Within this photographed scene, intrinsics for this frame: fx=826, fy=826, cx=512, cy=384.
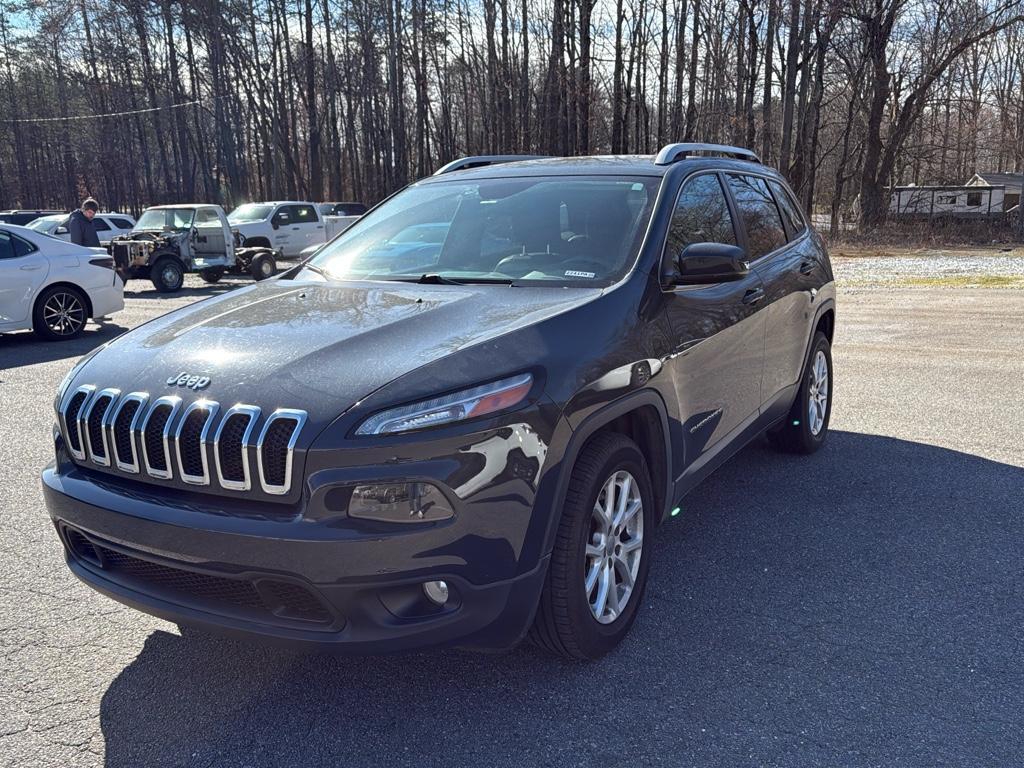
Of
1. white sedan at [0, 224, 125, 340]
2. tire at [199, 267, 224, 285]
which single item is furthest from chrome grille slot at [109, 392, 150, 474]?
tire at [199, 267, 224, 285]

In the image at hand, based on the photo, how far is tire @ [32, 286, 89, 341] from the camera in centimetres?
1060

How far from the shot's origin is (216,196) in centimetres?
5075

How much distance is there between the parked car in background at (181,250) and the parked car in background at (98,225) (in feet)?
12.6

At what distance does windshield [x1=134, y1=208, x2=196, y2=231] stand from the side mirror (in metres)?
16.3

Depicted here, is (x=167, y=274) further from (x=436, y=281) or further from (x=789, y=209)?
(x=436, y=281)

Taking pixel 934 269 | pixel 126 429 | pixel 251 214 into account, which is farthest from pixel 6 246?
pixel 934 269

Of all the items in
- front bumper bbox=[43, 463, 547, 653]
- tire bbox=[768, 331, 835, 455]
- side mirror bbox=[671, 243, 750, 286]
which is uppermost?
side mirror bbox=[671, 243, 750, 286]

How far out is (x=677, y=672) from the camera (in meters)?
2.91

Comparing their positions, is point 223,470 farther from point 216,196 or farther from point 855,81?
point 216,196

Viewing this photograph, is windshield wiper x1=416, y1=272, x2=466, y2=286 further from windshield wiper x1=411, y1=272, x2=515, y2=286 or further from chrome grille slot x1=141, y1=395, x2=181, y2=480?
chrome grille slot x1=141, y1=395, x2=181, y2=480

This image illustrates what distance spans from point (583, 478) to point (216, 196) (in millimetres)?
52755

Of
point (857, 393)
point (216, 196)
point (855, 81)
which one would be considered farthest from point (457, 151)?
point (857, 393)

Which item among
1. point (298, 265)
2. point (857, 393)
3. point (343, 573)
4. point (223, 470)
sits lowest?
point (857, 393)

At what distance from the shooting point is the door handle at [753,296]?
4.06 m
